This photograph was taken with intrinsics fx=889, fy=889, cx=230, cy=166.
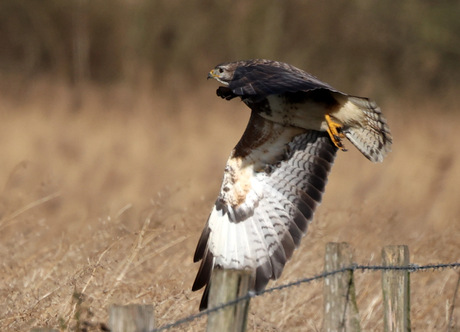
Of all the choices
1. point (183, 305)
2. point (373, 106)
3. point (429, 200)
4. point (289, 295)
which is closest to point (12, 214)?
point (183, 305)

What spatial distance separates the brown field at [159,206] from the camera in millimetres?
4941

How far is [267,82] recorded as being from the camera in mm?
4434

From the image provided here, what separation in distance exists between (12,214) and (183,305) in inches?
58.0

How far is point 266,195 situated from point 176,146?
268 inches

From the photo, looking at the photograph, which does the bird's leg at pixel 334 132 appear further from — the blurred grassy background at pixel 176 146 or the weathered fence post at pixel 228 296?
the weathered fence post at pixel 228 296

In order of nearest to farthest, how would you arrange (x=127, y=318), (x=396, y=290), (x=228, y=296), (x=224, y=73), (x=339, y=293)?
(x=127, y=318) < (x=228, y=296) < (x=339, y=293) < (x=396, y=290) < (x=224, y=73)

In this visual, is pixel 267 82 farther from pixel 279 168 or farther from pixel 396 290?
pixel 279 168

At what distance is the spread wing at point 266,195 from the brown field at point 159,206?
269 mm

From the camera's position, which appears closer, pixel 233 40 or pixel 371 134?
pixel 371 134

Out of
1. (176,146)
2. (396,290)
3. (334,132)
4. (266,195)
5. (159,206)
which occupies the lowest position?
(396,290)

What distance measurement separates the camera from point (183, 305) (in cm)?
488

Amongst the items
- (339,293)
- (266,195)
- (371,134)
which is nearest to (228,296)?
(339,293)

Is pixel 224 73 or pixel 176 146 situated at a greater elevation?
pixel 176 146

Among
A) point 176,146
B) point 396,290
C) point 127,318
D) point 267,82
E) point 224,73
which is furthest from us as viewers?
point 176,146
